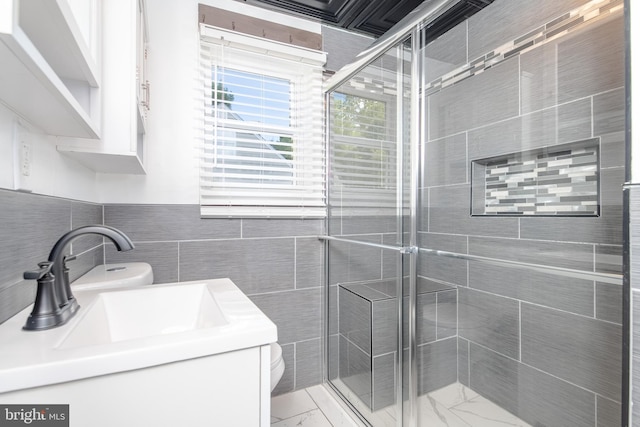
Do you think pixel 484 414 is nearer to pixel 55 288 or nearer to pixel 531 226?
pixel 531 226

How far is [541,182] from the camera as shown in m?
1.43

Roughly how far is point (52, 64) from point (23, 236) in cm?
44

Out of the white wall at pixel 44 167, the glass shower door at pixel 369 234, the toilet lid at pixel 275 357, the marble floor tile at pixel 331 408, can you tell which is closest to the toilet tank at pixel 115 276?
the white wall at pixel 44 167

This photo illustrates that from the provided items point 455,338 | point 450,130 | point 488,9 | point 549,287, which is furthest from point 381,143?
point 455,338

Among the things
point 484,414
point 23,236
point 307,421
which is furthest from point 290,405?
point 23,236

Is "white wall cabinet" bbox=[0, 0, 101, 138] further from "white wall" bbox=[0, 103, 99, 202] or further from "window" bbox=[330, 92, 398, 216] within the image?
"window" bbox=[330, 92, 398, 216]

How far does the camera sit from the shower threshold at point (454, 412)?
1407 mm

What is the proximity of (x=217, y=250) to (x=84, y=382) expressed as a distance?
3.97ft

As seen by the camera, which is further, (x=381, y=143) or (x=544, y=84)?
(x=381, y=143)

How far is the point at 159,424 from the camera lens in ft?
1.95

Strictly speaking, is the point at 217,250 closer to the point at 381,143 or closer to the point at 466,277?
the point at 381,143

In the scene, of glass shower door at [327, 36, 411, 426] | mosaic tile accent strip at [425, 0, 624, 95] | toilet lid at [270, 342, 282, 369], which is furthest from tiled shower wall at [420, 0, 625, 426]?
toilet lid at [270, 342, 282, 369]

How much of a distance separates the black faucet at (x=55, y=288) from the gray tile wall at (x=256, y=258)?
84cm

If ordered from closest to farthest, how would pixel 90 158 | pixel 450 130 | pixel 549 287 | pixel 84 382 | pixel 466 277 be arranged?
pixel 84 382
pixel 90 158
pixel 549 287
pixel 466 277
pixel 450 130
